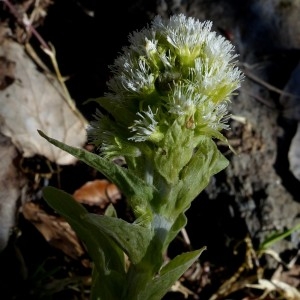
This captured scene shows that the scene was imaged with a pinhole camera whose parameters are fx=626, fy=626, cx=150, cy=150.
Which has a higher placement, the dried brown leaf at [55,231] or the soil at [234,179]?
the soil at [234,179]

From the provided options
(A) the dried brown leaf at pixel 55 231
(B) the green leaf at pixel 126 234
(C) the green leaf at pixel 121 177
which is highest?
(C) the green leaf at pixel 121 177

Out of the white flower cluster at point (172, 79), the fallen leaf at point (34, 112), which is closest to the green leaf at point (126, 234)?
the white flower cluster at point (172, 79)

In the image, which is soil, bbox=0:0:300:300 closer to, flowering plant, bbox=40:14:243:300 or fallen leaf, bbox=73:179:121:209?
fallen leaf, bbox=73:179:121:209

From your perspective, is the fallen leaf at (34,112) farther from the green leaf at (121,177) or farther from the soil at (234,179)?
the green leaf at (121,177)

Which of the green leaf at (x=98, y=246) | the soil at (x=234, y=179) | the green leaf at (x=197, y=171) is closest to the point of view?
the green leaf at (x=197, y=171)

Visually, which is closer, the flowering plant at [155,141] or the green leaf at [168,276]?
the flowering plant at [155,141]

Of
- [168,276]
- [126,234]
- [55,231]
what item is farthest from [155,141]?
[55,231]

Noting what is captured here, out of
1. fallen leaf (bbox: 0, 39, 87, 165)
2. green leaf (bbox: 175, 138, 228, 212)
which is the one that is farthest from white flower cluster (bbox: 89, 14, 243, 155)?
fallen leaf (bbox: 0, 39, 87, 165)
